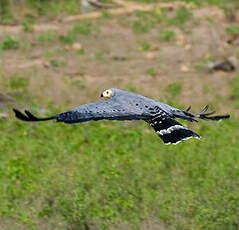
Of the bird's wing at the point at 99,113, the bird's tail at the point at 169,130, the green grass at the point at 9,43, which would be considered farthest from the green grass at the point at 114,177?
the green grass at the point at 9,43

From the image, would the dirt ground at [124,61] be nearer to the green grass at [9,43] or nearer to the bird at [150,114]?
the green grass at [9,43]

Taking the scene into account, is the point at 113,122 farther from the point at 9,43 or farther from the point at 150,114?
the point at 9,43

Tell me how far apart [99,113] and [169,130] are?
0.71 m

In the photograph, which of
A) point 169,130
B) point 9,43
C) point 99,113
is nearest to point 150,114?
point 169,130

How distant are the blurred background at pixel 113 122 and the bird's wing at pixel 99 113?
93 centimetres

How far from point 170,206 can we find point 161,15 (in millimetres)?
7762

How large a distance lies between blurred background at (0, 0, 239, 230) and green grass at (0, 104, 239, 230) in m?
0.01

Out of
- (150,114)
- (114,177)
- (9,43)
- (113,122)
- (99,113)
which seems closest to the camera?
(99,113)

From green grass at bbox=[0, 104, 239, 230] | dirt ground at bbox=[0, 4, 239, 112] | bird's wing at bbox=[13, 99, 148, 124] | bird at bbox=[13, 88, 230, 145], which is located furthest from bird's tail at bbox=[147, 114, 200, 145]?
dirt ground at bbox=[0, 4, 239, 112]

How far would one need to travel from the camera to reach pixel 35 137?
7.60 metres

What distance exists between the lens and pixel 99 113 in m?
4.90

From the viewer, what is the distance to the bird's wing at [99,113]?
184 inches

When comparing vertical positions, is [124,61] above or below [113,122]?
below

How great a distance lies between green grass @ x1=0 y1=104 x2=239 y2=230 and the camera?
544 centimetres
